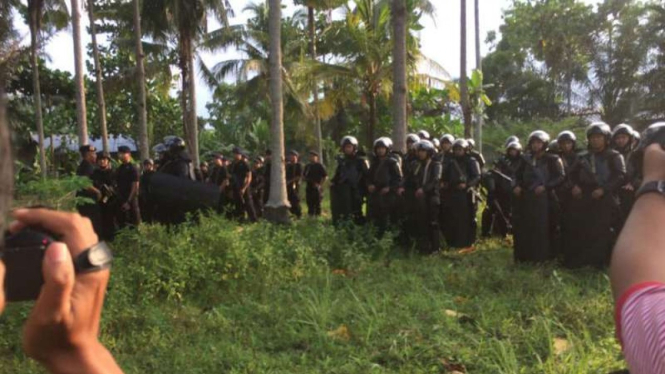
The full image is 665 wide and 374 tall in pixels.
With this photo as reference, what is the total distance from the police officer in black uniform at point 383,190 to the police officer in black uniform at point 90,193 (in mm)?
4037

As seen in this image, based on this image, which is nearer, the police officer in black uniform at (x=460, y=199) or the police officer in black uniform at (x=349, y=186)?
the police officer in black uniform at (x=460, y=199)

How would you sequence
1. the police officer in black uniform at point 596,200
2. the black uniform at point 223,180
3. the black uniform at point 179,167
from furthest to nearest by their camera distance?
the black uniform at point 223,180
the black uniform at point 179,167
the police officer in black uniform at point 596,200

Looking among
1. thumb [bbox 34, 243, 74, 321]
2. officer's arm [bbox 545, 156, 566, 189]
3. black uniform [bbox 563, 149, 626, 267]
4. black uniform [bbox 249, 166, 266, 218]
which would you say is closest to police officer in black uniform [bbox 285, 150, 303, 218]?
black uniform [bbox 249, 166, 266, 218]

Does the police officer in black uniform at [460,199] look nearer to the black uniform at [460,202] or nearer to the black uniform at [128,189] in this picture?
the black uniform at [460,202]

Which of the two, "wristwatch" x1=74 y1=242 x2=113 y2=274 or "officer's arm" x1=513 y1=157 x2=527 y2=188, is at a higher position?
"wristwatch" x1=74 y1=242 x2=113 y2=274

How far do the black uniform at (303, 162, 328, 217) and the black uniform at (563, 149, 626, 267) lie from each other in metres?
6.34

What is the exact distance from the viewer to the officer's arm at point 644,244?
3.08 ft

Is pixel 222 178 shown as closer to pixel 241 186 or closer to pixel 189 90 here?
pixel 241 186

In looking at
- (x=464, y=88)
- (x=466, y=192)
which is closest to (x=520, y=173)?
(x=466, y=192)

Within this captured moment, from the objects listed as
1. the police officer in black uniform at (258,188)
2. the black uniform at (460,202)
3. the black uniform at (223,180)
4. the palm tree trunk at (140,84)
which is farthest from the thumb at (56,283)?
the palm tree trunk at (140,84)

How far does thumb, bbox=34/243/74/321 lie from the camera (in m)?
0.91

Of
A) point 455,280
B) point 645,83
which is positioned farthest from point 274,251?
point 645,83

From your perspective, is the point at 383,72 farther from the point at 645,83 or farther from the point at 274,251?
the point at 645,83

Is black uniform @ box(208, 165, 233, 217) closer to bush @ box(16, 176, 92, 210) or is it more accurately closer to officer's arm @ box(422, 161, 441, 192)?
officer's arm @ box(422, 161, 441, 192)
